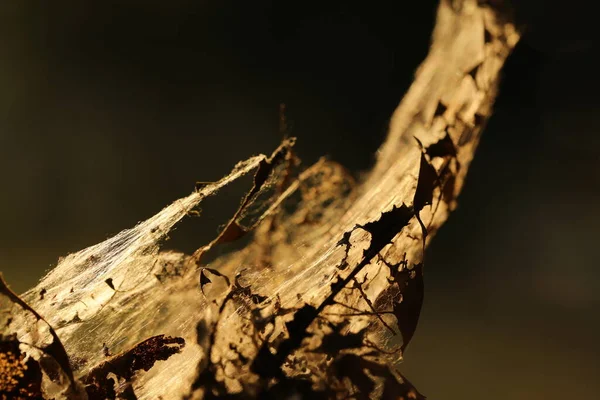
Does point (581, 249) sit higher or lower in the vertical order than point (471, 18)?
lower

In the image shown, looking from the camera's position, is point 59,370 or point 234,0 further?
point 234,0

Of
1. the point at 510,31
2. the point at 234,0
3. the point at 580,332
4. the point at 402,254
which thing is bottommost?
the point at 580,332

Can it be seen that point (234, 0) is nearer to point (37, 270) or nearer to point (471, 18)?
point (471, 18)

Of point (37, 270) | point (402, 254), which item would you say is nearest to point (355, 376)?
point (402, 254)
